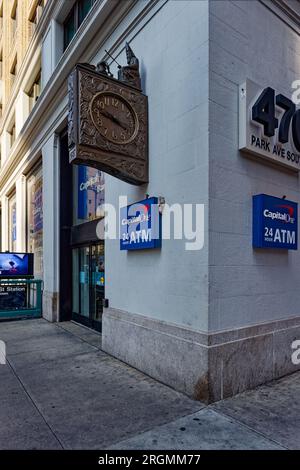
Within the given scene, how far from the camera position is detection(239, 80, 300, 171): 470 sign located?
4.75m

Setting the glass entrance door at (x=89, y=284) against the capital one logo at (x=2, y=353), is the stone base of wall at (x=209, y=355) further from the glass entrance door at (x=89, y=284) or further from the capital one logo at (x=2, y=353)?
the glass entrance door at (x=89, y=284)

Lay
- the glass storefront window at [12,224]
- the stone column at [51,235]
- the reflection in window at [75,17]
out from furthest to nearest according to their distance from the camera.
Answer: the glass storefront window at [12,224] < the stone column at [51,235] < the reflection in window at [75,17]

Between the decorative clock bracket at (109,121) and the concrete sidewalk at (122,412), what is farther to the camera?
the decorative clock bracket at (109,121)

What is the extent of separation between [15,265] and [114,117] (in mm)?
7679

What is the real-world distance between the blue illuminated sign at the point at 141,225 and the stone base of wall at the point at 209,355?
1.23m

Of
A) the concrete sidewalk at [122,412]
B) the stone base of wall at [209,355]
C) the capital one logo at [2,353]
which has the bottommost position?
the capital one logo at [2,353]

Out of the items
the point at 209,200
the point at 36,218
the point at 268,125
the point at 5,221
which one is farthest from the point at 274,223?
the point at 5,221

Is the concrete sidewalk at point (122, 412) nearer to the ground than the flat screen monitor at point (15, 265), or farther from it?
nearer to the ground

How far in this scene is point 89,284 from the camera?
9.02 m

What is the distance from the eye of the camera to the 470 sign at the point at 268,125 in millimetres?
4750

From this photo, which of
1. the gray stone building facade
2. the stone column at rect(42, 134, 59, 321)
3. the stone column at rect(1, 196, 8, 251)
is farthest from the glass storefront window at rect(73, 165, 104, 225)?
the stone column at rect(1, 196, 8, 251)

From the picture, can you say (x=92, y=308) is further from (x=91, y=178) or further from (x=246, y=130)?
(x=246, y=130)

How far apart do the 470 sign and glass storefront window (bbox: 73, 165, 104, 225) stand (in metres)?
4.42

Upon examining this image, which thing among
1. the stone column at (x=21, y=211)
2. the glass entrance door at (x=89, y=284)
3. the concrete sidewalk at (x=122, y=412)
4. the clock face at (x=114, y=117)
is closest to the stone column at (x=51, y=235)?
the glass entrance door at (x=89, y=284)
